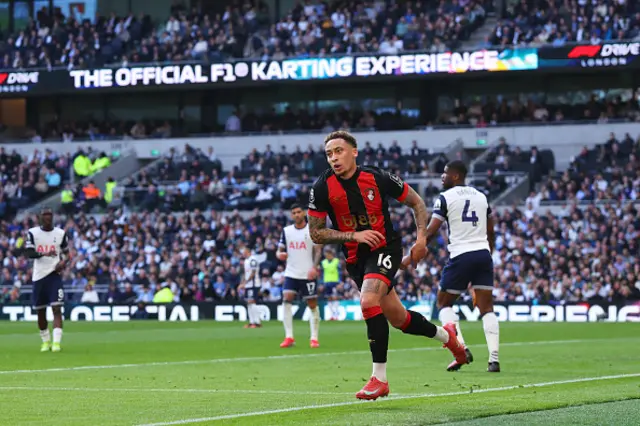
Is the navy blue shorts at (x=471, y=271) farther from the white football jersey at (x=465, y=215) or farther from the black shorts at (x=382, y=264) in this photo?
the black shorts at (x=382, y=264)

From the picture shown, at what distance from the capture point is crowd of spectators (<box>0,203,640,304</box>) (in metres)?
36.5

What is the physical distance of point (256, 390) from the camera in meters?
12.5

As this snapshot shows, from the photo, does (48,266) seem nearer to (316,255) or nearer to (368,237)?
(316,255)

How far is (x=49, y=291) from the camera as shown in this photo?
69.4 feet

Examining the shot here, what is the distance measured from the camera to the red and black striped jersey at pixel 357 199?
35.1 ft

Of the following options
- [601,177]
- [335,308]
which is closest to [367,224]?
[335,308]

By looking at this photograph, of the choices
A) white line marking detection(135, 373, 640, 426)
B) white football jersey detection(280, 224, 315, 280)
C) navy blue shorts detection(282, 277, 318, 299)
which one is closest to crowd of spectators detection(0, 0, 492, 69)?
white football jersey detection(280, 224, 315, 280)

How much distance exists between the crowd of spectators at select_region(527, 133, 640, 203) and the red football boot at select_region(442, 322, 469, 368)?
93.7ft

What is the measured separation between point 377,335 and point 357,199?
1.18 meters

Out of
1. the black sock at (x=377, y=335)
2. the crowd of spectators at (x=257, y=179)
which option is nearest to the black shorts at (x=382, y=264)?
the black sock at (x=377, y=335)

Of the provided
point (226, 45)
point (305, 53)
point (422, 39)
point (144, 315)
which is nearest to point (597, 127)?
point (422, 39)

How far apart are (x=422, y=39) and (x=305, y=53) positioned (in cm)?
479

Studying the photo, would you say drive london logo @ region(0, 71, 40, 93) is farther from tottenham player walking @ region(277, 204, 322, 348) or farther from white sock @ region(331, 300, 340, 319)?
tottenham player walking @ region(277, 204, 322, 348)

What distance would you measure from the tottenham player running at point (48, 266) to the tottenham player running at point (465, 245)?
834 cm
